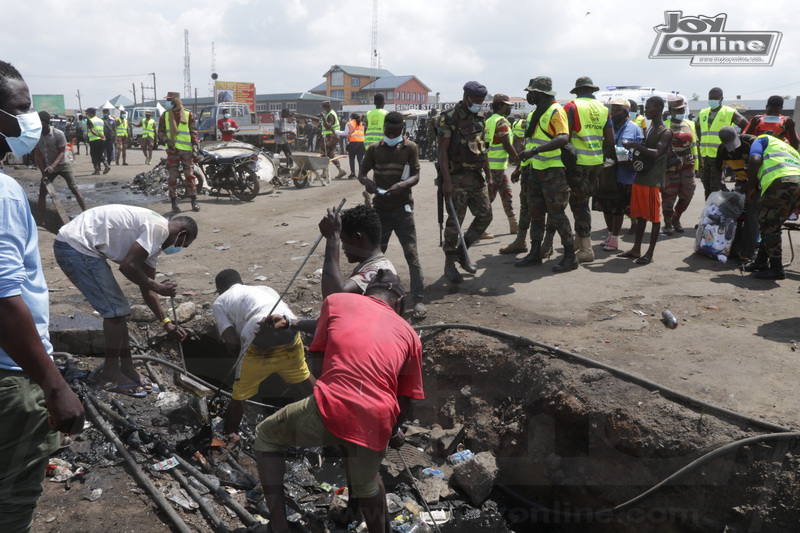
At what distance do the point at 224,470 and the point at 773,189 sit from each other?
535cm

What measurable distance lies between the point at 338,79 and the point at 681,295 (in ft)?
198

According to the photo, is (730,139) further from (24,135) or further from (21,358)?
(21,358)

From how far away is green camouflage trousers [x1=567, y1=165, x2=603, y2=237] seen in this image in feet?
20.6

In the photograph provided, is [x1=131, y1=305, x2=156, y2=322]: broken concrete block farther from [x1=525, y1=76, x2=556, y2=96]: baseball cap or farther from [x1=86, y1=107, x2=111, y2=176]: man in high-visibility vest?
[x1=86, y1=107, x2=111, y2=176]: man in high-visibility vest

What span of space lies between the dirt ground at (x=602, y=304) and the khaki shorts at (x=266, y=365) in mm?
1013

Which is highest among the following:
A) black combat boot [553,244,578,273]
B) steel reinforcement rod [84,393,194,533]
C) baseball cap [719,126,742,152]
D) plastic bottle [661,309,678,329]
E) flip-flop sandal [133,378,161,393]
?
baseball cap [719,126,742,152]

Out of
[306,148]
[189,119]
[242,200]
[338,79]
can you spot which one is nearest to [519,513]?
[189,119]

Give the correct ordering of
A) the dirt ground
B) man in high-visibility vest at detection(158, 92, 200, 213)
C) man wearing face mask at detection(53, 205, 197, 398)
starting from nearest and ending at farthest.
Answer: the dirt ground, man wearing face mask at detection(53, 205, 197, 398), man in high-visibility vest at detection(158, 92, 200, 213)

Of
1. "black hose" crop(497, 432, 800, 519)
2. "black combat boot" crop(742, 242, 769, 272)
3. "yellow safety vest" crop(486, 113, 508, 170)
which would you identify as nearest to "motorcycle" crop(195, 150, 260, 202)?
"yellow safety vest" crop(486, 113, 508, 170)

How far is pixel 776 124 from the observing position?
8211 millimetres

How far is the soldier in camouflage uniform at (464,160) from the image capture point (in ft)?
18.4

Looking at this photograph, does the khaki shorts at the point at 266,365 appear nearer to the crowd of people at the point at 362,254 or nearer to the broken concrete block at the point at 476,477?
the crowd of people at the point at 362,254

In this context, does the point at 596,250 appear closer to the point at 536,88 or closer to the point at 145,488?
the point at 536,88

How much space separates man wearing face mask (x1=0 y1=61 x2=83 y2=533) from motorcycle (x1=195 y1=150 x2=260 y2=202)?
1019 centimetres
